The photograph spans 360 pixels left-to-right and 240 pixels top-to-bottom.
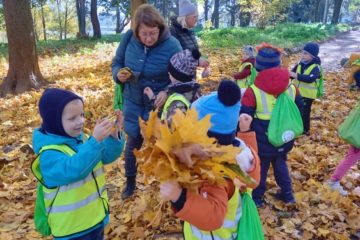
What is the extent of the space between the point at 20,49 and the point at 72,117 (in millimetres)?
7256

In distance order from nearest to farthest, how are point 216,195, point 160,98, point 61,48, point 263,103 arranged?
point 216,195, point 160,98, point 263,103, point 61,48

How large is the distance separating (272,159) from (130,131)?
160 cm

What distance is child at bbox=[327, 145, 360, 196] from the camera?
4.21 m

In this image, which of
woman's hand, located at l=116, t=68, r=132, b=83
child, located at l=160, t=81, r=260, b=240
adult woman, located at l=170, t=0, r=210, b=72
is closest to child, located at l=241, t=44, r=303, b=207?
adult woman, located at l=170, t=0, r=210, b=72

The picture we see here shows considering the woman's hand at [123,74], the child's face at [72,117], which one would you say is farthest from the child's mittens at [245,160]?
the woman's hand at [123,74]

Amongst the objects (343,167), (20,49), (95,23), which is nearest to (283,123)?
(343,167)

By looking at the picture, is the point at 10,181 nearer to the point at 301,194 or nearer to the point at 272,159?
the point at 272,159

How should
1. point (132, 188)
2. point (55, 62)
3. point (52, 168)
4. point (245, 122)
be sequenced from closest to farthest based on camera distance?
1. point (52, 168)
2. point (245, 122)
3. point (132, 188)
4. point (55, 62)

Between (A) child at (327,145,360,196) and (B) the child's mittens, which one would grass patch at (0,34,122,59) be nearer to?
(A) child at (327,145,360,196)

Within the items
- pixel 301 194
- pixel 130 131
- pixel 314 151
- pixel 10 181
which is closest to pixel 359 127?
pixel 301 194

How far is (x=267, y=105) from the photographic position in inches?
138

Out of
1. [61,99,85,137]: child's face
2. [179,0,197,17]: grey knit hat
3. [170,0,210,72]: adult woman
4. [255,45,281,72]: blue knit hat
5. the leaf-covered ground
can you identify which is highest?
[179,0,197,17]: grey knit hat

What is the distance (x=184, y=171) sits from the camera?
152cm

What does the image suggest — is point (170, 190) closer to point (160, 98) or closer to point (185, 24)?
point (160, 98)
